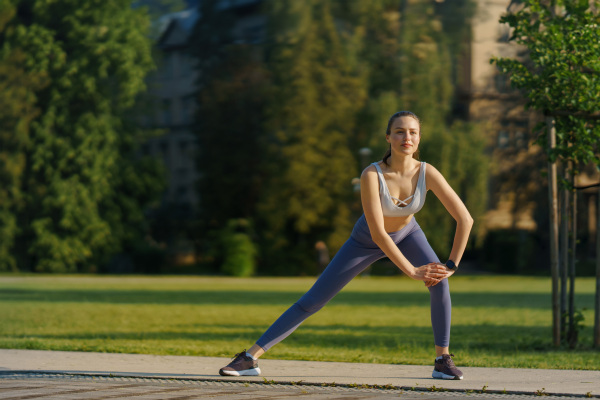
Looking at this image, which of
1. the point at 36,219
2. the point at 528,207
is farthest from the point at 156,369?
the point at 528,207

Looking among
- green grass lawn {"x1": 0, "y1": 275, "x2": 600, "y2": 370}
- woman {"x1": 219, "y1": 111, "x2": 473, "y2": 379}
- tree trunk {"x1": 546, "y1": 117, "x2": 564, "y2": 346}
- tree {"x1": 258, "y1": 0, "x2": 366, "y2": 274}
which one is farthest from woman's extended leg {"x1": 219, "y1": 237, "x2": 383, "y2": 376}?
tree {"x1": 258, "y1": 0, "x2": 366, "y2": 274}

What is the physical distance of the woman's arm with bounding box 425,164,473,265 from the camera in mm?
6668

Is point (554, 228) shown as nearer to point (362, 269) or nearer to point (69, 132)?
point (362, 269)

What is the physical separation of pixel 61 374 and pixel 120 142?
143 feet

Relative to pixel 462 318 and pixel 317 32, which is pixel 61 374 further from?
pixel 317 32

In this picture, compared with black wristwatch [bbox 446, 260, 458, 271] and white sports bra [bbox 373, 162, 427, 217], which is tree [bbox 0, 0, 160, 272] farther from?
black wristwatch [bbox 446, 260, 458, 271]

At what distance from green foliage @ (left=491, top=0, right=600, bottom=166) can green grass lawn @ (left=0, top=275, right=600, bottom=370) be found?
215cm

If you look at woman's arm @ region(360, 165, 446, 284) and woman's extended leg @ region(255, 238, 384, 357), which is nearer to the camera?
woman's arm @ region(360, 165, 446, 284)

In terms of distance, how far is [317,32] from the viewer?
50.5 meters

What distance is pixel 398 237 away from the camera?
22.4 feet

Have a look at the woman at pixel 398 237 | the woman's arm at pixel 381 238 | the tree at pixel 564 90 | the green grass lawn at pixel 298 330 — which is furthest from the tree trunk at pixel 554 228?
the woman's arm at pixel 381 238

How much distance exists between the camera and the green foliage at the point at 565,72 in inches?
402

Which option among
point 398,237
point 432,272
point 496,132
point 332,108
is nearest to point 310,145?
point 332,108

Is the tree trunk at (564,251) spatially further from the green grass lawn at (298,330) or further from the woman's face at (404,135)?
the woman's face at (404,135)
